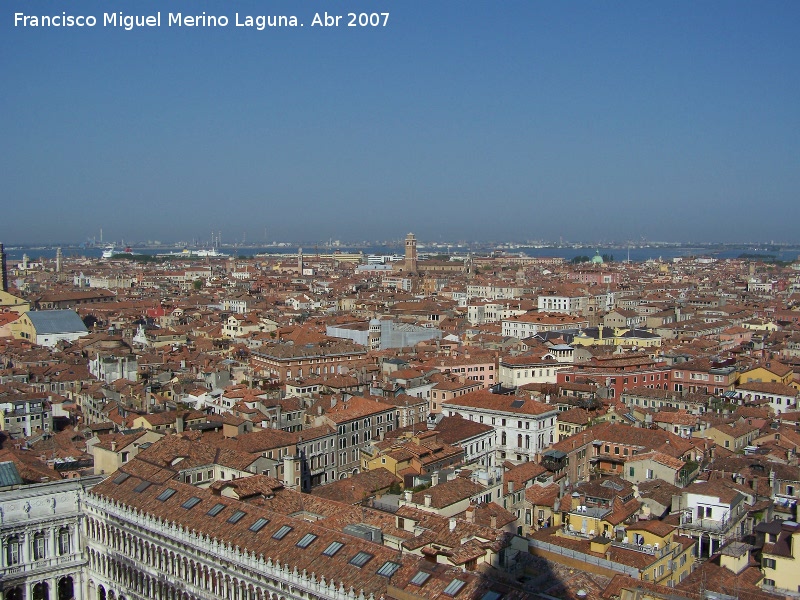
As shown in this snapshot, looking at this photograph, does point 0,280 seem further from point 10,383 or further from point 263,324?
point 10,383

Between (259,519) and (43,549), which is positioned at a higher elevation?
(259,519)

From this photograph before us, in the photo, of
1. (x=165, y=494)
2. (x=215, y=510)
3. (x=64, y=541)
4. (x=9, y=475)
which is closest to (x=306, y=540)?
(x=215, y=510)

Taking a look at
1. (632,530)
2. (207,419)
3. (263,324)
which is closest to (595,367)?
(207,419)

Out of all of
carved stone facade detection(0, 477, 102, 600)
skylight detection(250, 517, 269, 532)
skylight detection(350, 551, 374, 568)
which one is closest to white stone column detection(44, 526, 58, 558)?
carved stone facade detection(0, 477, 102, 600)

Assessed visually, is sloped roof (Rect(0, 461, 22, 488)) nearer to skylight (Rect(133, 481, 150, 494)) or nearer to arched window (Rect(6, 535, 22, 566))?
arched window (Rect(6, 535, 22, 566))

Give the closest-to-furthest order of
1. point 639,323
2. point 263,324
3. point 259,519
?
1. point 259,519
2. point 263,324
3. point 639,323

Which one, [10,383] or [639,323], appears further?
[639,323]

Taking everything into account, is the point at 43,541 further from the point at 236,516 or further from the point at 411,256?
the point at 411,256
